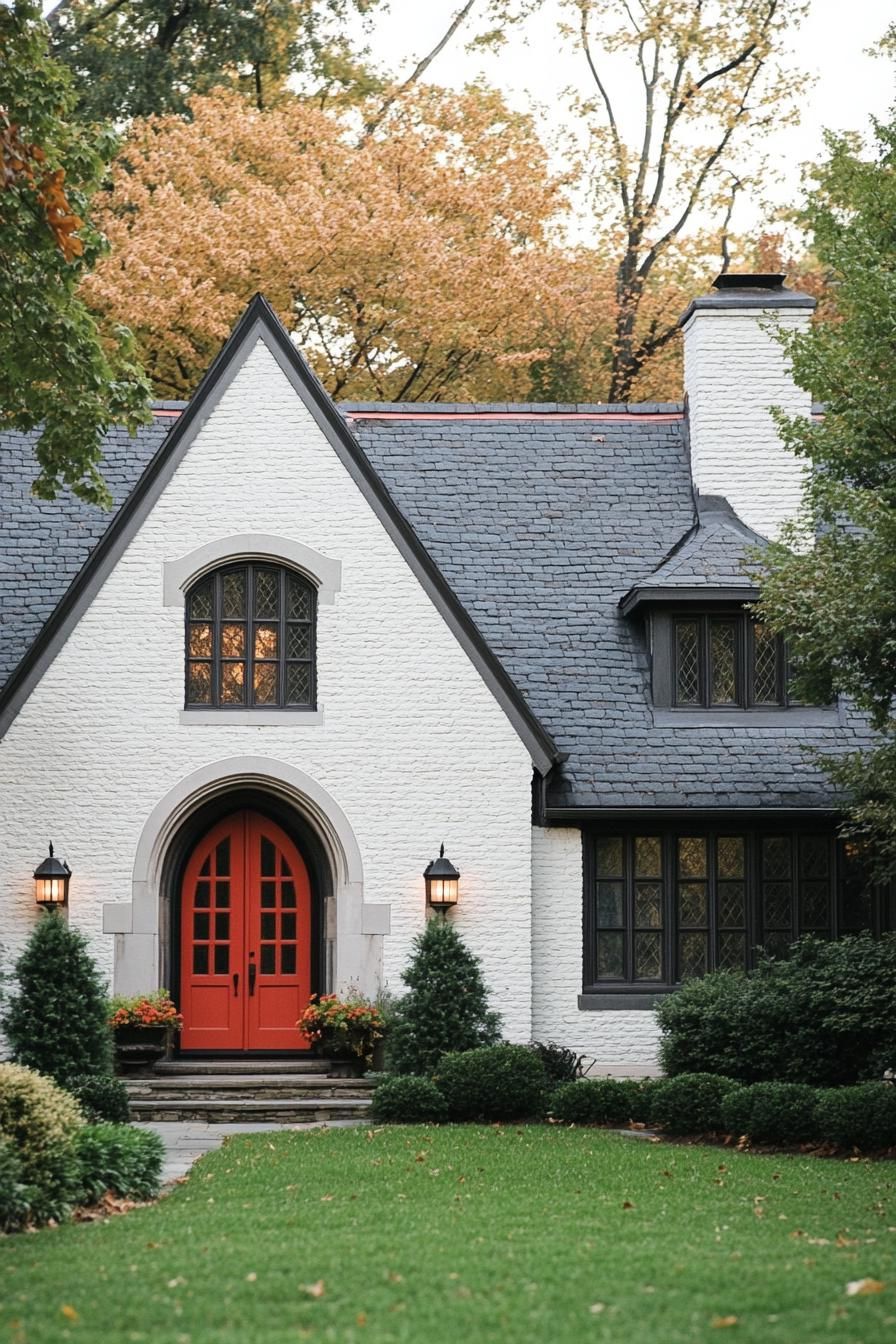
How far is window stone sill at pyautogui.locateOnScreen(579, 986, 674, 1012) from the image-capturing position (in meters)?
17.6

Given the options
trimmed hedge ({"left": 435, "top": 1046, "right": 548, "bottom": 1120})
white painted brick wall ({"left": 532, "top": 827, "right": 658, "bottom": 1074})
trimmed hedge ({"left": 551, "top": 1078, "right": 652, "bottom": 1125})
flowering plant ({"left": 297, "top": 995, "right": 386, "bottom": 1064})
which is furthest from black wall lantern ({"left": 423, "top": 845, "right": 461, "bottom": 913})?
trimmed hedge ({"left": 551, "top": 1078, "right": 652, "bottom": 1125})

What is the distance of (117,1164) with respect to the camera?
1143 cm

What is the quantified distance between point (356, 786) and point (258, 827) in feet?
4.25

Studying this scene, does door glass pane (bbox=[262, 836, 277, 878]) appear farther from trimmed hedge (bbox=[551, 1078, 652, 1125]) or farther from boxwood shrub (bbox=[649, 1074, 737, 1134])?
boxwood shrub (bbox=[649, 1074, 737, 1134])

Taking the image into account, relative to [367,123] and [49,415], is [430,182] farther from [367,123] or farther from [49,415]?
[49,415]

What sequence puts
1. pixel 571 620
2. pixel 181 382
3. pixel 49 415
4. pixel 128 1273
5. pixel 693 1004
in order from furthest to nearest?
pixel 181 382 → pixel 571 620 → pixel 693 1004 → pixel 49 415 → pixel 128 1273

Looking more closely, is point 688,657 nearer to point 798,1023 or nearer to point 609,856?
point 609,856

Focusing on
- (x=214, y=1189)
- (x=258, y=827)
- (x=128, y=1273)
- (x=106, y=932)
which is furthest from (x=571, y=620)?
(x=128, y=1273)

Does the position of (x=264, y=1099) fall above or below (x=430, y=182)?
below

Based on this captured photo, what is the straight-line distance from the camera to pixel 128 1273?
336 inches

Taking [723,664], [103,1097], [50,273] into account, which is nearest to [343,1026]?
[103,1097]

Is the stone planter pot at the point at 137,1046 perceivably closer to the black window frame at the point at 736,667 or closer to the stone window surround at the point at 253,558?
the stone window surround at the point at 253,558

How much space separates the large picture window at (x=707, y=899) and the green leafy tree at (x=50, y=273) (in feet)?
21.9

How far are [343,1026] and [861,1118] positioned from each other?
521 cm
